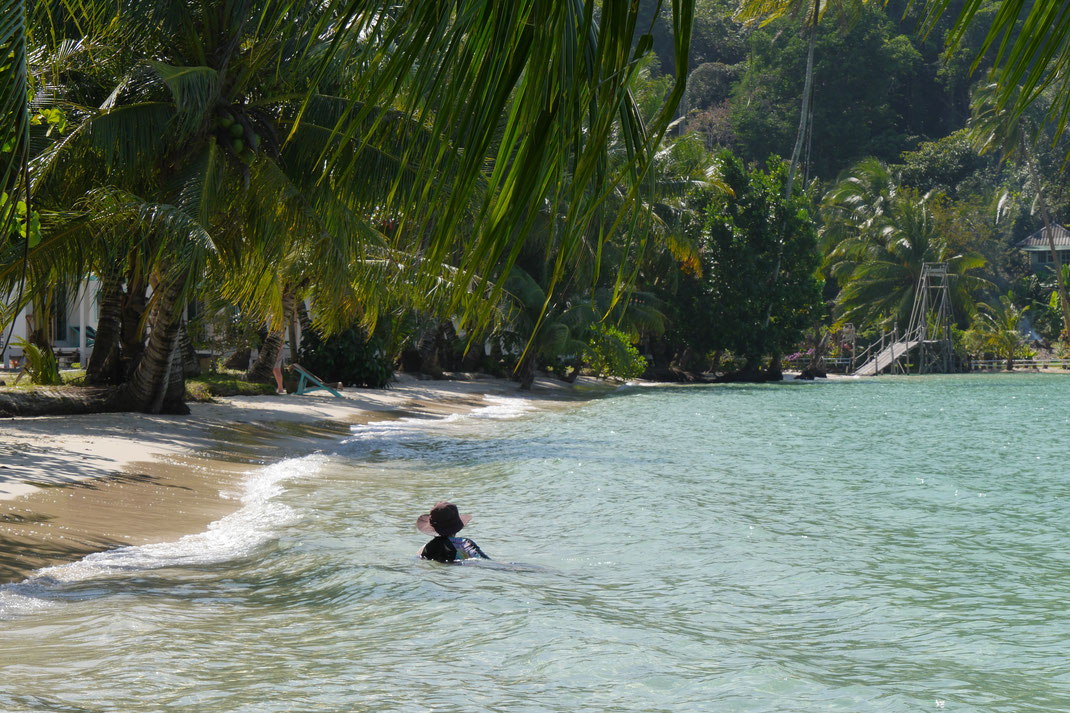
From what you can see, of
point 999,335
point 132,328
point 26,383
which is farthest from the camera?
point 999,335

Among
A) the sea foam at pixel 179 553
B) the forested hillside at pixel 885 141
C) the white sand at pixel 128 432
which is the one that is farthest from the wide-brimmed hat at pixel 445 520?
the forested hillside at pixel 885 141

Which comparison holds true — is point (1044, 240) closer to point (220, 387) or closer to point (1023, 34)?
point (220, 387)

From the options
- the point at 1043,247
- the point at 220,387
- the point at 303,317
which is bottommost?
the point at 220,387

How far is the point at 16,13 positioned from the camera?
246 centimetres

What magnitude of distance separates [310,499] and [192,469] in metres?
1.82

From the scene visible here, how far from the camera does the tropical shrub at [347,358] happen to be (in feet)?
79.7

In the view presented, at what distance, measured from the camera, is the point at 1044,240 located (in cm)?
5491

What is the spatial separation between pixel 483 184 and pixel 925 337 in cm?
3584

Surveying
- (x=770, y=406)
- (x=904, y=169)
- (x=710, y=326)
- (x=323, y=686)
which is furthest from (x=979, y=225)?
(x=323, y=686)

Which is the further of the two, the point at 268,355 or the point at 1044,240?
the point at 1044,240

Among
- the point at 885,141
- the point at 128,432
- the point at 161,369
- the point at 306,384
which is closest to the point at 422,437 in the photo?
the point at 161,369

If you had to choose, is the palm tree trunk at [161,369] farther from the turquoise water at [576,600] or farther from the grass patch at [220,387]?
the turquoise water at [576,600]

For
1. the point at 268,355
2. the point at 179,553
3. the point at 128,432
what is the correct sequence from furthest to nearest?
the point at 268,355
the point at 128,432
the point at 179,553

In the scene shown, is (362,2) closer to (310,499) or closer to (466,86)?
(466,86)
